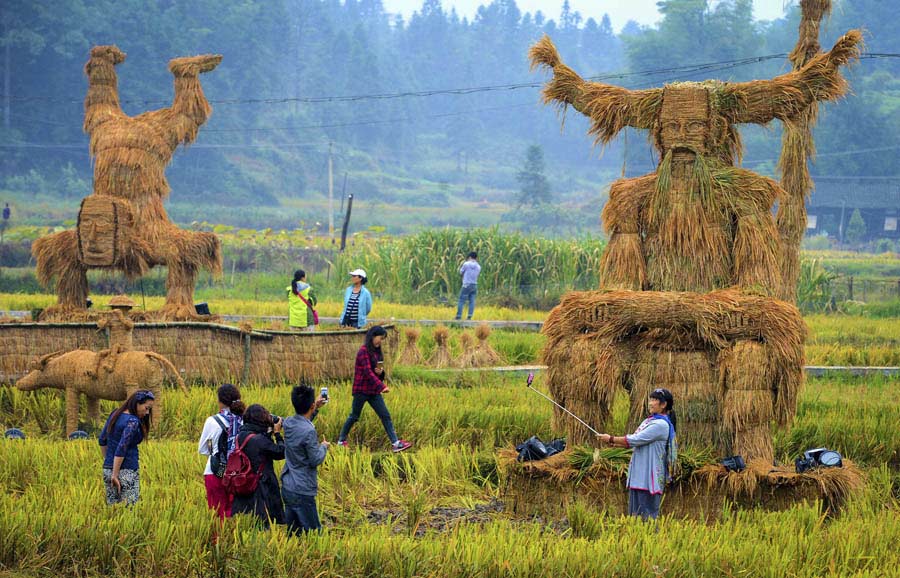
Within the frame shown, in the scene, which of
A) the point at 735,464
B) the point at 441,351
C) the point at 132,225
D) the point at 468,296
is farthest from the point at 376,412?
the point at 468,296

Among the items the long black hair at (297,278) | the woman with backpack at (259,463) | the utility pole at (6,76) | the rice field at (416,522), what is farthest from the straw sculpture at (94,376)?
the utility pole at (6,76)

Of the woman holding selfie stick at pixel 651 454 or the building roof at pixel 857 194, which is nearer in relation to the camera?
the woman holding selfie stick at pixel 651 454

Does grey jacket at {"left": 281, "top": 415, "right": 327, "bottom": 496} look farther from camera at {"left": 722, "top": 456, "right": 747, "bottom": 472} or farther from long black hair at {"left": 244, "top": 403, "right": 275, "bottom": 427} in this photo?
camera at {"left": 722, "top": 456, "right": 747, "bottom": 472}

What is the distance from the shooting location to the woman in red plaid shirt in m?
10.3

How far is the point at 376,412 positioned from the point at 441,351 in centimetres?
502

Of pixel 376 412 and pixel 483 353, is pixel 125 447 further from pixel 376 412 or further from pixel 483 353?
pixel 483 353

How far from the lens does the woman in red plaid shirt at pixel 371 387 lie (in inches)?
405

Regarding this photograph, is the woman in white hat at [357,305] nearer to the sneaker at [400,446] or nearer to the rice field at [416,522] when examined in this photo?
the rice field at [416,522]

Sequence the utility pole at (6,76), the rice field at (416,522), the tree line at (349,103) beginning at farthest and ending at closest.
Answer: the tree line at (349,103) → the utility pole at (6,76) → the rice field at (416,522)

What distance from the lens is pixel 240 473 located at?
7.19 m

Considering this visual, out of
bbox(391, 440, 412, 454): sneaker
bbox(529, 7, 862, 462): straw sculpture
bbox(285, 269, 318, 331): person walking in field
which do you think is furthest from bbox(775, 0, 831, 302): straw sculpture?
bbox(391, 440, 412, 454): sneaker

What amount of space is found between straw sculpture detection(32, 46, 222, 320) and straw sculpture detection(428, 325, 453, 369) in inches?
112

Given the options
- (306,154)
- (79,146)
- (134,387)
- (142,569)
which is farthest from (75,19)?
(142,569)

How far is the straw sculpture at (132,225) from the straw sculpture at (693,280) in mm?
6392
